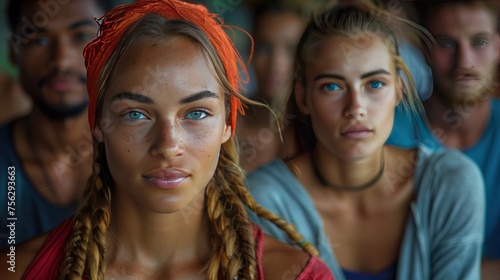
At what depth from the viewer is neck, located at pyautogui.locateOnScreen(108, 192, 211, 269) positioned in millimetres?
1394

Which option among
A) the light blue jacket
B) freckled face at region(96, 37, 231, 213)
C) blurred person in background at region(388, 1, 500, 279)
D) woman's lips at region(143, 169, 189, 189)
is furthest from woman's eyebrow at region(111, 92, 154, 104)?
blurred person in background at region(388, 1, 500, 279)

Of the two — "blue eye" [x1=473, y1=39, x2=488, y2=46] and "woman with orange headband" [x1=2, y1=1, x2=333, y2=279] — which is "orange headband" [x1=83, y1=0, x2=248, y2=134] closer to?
"woman with orange headband" [x1=2, y1=1, x2=333, y2=279]

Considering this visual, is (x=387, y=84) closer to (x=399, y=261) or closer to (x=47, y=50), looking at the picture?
(x=399, y=261)

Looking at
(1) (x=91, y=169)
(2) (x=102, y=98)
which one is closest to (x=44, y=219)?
(1) (x=91, y=169)

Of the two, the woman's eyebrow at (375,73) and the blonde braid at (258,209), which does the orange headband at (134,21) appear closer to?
the blonde braid at (258,209)

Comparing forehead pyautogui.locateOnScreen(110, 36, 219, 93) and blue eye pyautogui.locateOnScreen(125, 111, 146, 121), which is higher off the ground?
forehead pyautogui.locateOnScreen(110, 36, 219, 93)

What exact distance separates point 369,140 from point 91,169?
0.63 metres

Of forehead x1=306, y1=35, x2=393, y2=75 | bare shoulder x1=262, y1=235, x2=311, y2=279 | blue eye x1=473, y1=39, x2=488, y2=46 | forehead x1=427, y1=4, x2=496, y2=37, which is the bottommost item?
bare shoulder x1=262, y1=235, x2=311, y2=279

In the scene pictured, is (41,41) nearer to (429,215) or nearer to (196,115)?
(196,115)

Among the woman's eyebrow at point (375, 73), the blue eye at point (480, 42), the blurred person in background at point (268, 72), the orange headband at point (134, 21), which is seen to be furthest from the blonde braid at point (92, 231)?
the blue eye at point (480, 42)

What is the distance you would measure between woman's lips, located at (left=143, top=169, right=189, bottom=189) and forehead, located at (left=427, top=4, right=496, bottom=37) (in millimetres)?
687

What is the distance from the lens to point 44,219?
61.9 inches

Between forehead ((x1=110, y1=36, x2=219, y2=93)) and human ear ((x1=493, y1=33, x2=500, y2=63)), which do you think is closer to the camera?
forehead ((x1=110, y1=36, x2=219, y2=93))

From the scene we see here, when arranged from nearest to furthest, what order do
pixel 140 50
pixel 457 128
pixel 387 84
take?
1. pixel 140 50
2. pixel 387 84
3. pixel 457 128
